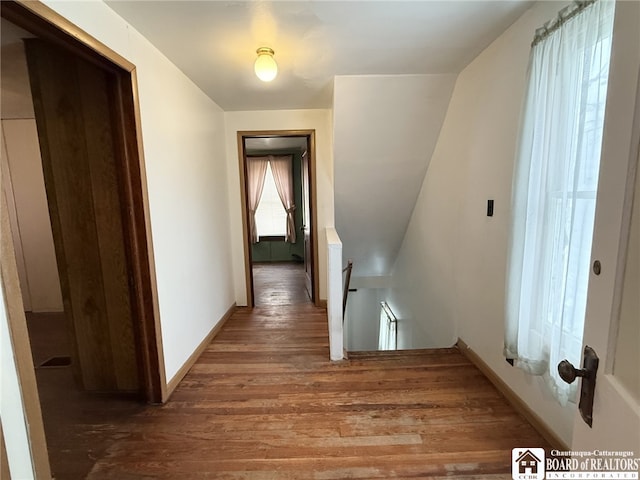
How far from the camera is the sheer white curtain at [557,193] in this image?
120 centimetres

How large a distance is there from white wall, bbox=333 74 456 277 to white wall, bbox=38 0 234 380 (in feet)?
3.97

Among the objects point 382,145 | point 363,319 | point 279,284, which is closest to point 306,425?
point 382,145

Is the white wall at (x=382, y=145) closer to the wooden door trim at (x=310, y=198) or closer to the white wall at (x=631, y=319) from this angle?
the wooden door trim at (x=310, y=198)

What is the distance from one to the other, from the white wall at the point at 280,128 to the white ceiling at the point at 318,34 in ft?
2.63

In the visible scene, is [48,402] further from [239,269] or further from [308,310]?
[308,310]

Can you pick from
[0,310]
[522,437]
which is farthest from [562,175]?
[0,310]

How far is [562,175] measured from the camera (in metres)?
1.35

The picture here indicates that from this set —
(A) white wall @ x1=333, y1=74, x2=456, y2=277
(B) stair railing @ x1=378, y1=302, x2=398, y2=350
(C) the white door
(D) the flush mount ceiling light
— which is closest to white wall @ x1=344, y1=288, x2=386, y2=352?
(B) stair railing @ x1=378, y1=302, x2=398, y2=350

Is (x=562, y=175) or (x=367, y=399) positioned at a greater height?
(x=562, y=175)

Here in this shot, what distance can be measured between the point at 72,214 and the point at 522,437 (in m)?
2.85

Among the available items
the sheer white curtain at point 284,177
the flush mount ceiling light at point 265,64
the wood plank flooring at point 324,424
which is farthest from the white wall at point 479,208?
the sheer white curtain at point 284,177

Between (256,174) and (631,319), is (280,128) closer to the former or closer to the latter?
(256,174)

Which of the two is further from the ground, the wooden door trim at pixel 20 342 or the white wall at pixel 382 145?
the white wall at pixel 382 145

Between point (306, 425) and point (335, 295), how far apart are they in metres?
0.94
